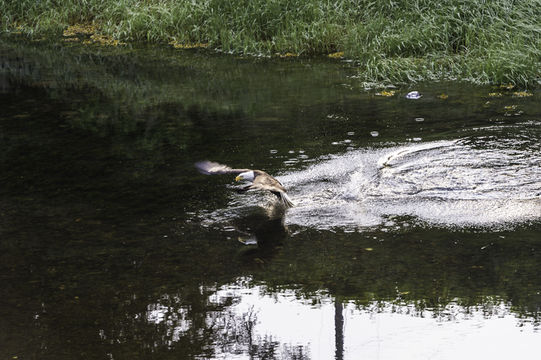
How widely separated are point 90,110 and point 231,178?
3.94 m

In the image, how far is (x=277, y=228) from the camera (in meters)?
6.10

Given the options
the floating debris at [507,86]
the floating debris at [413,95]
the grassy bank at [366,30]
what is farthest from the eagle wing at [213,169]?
the floating debris at [507,86]

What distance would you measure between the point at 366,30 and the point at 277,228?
7.36m

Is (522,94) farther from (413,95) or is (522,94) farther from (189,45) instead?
(189,45)

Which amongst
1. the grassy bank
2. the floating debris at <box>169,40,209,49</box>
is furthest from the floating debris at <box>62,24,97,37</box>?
the floating debris at <box>169,40,209,49</box>

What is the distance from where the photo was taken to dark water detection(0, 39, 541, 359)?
4465mm

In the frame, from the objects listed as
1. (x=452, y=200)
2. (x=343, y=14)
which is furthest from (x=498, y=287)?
(x=343, y=14)

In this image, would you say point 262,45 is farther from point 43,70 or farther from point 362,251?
point 362,251

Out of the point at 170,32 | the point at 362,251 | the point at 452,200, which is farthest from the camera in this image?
the point at 170,32

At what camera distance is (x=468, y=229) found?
591cm

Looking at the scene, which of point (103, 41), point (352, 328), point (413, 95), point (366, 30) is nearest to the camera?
point (352, 328)

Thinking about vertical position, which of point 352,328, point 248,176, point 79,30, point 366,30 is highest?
point 366,30

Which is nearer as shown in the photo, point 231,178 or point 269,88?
point 231,178

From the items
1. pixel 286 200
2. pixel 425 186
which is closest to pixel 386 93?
pixel 425 186
